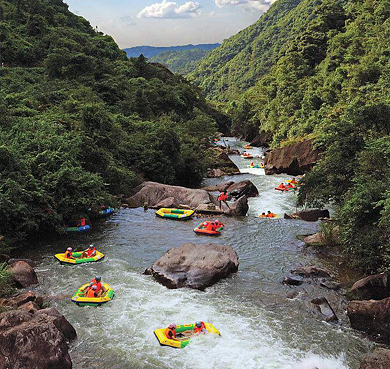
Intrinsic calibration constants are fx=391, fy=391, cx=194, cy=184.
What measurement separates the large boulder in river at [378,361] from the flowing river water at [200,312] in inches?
31.1

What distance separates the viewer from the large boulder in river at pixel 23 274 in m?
13.0

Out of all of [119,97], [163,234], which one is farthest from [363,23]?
[163,234]

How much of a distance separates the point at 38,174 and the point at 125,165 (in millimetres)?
10160

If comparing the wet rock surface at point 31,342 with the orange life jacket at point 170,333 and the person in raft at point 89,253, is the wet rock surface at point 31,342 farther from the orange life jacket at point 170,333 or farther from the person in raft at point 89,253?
the person in raft at point 89,253

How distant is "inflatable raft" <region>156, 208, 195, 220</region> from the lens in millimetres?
21706

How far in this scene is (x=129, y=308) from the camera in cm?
1180

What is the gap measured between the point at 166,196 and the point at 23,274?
12.6m

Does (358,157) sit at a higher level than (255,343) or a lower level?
higher

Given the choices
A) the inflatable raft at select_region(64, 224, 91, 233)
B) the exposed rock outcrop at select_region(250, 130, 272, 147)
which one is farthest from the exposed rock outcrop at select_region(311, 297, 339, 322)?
the exposed rock outcrop at select_region(250, 130, 272, 147)

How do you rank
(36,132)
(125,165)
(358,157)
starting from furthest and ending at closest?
(125,165) → (36,132) → (358,157)

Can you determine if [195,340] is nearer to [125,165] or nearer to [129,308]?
[129,308]

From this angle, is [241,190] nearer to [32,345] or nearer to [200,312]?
[200,312]

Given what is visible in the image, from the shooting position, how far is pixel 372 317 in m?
10.5

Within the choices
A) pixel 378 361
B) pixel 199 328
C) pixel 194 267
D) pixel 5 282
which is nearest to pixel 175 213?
pixel 194 267
